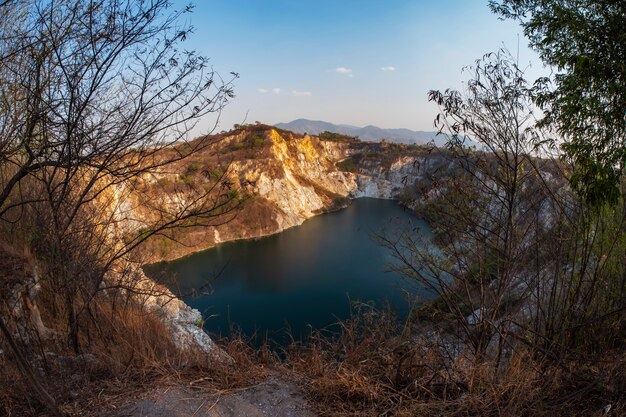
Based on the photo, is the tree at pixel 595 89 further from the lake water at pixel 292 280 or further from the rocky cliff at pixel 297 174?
the rocky cliff at pixel 297 174

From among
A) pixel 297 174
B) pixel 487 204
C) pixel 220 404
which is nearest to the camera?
pixel 220 404

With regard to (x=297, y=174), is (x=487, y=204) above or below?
below

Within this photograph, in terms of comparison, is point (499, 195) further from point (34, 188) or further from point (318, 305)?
point (318, 305)

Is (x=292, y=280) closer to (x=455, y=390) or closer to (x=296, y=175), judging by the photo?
(x=455, y=390)

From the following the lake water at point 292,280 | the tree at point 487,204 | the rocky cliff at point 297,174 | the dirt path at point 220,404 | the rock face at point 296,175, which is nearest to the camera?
the dirt path at point 220,404

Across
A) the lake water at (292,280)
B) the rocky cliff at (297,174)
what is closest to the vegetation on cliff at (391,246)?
the lake water at (292,280)

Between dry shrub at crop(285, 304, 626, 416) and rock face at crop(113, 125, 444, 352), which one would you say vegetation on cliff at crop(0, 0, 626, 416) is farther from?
rock face at crop(113, 125, 444, 352)

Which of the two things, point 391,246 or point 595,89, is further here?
point 391,246

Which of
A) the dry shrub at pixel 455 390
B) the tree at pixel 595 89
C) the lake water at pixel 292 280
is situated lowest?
the lake water at pixel 292 280

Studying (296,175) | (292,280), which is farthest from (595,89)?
(296,175)
